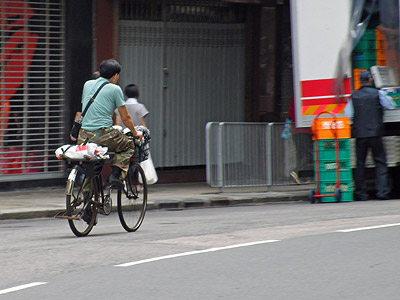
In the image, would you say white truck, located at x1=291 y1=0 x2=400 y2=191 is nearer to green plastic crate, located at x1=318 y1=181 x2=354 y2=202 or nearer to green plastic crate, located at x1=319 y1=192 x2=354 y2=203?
green plastic crate, located at x1=318 y1=181 x2=354 y2=202

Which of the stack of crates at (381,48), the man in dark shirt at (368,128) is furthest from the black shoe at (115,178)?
the stack of crates at (381,48)

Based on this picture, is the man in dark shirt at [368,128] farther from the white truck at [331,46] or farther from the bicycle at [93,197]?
the bicycle at [93,197]

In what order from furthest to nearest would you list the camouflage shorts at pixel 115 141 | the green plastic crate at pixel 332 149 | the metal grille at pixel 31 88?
the metal grille at pixel 31 88
the green plastic crate at pixel 332 149
the camouflage shorts at pixel 115 141

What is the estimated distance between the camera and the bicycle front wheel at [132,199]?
9.33 m

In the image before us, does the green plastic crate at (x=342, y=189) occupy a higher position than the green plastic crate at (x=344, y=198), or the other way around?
the green plastic crate at (x=342, y=189)

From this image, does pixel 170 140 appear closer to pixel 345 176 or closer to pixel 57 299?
pixel 345 176

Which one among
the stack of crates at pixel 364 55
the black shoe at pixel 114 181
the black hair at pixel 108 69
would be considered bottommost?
the black shoe at pixel 114 181

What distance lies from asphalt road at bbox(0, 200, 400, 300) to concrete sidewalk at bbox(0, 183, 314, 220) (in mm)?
1129

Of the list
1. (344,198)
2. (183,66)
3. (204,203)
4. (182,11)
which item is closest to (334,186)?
(344,198)

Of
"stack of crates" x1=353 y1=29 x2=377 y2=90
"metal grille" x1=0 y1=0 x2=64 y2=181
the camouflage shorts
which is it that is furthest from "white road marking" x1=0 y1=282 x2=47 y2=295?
"stack of crates" x1=353 y1=29 x2=377 y2=90

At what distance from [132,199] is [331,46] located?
482 cm

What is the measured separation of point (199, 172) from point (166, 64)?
215cm

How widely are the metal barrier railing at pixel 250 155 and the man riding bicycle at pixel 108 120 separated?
16.4ft

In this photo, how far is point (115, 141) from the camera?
353 inches
